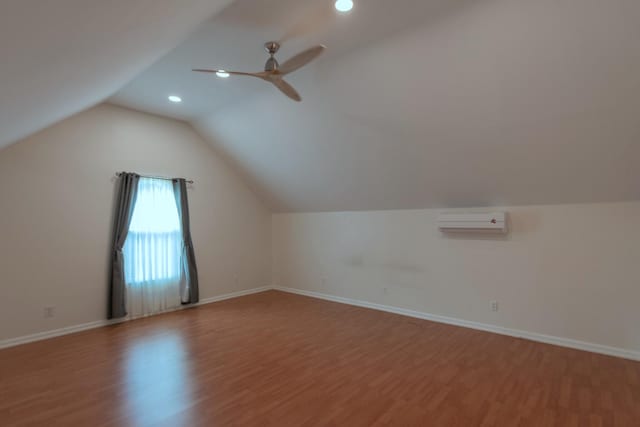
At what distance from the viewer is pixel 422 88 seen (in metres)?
3.17

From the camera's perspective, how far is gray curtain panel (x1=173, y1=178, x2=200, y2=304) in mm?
5254

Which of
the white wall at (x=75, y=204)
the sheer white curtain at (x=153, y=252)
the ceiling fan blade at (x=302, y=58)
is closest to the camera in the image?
the ceiling fan blade at (x=302, y=58)

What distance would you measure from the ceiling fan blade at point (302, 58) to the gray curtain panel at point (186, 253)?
10.8ft

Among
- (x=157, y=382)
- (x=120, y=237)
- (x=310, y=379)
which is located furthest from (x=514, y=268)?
(x=120, y=237)

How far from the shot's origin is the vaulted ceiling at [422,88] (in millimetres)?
2312

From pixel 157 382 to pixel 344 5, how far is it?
343 centimetres

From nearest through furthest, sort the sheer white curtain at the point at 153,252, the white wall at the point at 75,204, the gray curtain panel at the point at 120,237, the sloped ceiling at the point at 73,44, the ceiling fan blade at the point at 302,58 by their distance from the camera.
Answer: the sloped ceiling at the point at 73,44, the ceiling fan blade at the point at 302,58, the white wall at the point at 75,204, the gray curtain panel at the point at 120,237, the sheer white curtain at the point at 153,252

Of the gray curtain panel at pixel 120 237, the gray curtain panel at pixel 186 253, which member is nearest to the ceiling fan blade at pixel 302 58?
the gray curtain panel at pixel 120 237

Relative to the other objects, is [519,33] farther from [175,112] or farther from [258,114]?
[175,112]

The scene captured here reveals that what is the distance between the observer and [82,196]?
4.34 m

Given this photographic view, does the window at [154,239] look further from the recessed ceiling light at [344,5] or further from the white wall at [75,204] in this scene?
the recessed ceiling light at [344,5]

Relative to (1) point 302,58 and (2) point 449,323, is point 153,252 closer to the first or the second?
(1) point 302,58

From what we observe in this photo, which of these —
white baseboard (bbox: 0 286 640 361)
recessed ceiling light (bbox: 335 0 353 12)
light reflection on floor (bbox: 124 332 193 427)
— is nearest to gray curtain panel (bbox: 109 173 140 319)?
white baseboard (bbox: 0 286 640 361)

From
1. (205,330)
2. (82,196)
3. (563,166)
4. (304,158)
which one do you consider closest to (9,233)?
(82,196)
